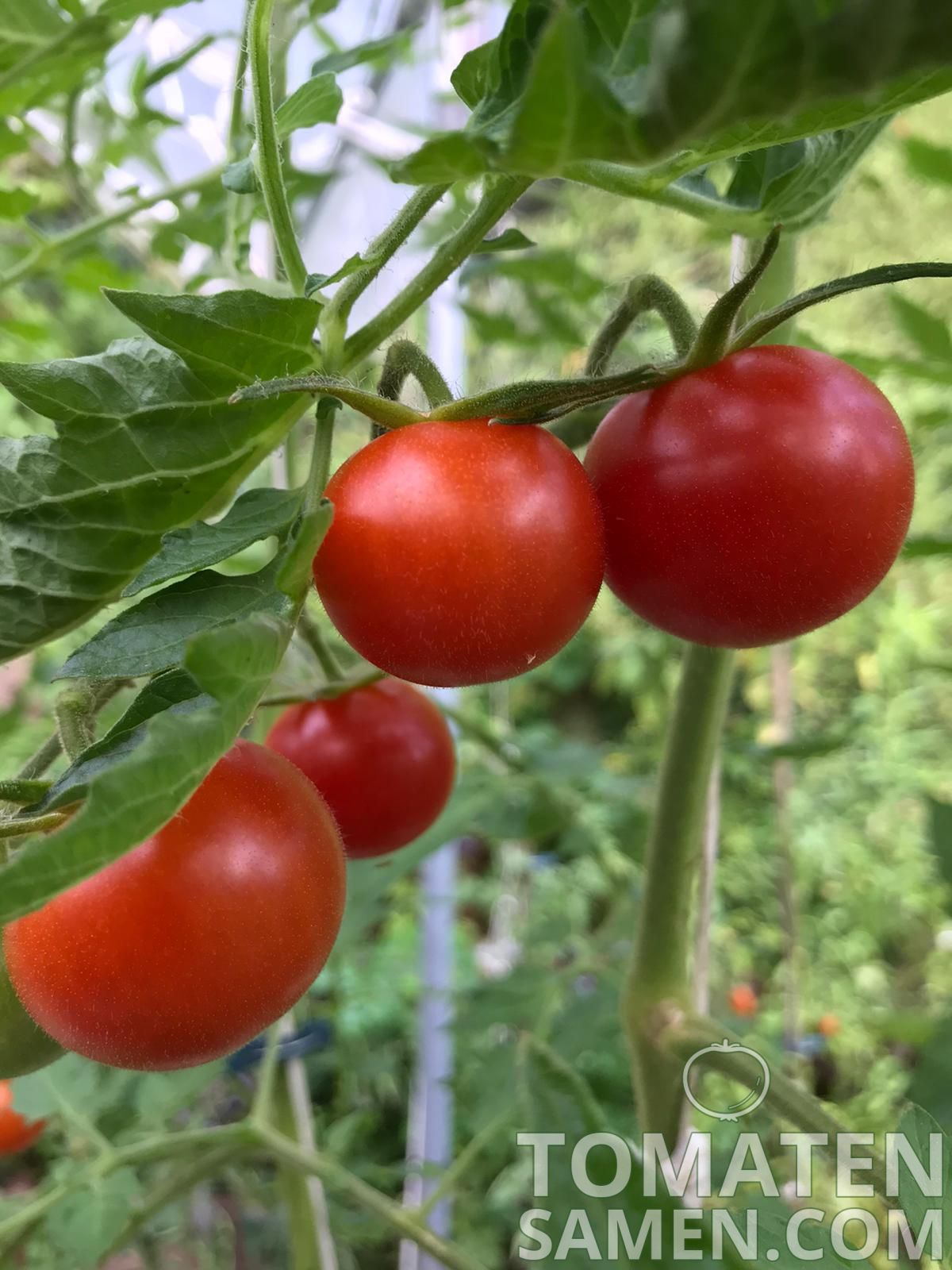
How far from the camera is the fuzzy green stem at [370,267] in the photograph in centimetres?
33

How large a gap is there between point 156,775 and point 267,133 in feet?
0.74

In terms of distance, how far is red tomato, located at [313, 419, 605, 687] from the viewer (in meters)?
0.30

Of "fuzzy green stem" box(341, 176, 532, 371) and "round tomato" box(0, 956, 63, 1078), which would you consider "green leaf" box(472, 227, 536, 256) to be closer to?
"fuzzy green stem" box(341, 176, 532, 371)

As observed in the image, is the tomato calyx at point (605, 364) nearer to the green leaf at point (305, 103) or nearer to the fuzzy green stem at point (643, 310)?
the fuzzy green stem at point (643, 310)

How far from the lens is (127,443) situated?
12.8 inches

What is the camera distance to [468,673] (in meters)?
0.32

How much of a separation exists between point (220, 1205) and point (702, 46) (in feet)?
4.95

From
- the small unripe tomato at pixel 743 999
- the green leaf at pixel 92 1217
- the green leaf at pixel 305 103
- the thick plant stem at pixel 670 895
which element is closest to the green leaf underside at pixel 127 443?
the green leaf at pixel 305 103

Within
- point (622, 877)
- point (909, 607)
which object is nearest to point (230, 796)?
point (622, 877)

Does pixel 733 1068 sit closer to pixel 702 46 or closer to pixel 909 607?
pixel 702 46

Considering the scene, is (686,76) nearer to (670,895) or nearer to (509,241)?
(509,241)

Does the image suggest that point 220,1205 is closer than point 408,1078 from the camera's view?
Yes

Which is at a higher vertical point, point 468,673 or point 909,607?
point 468,673

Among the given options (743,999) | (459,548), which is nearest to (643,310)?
(459,548)
